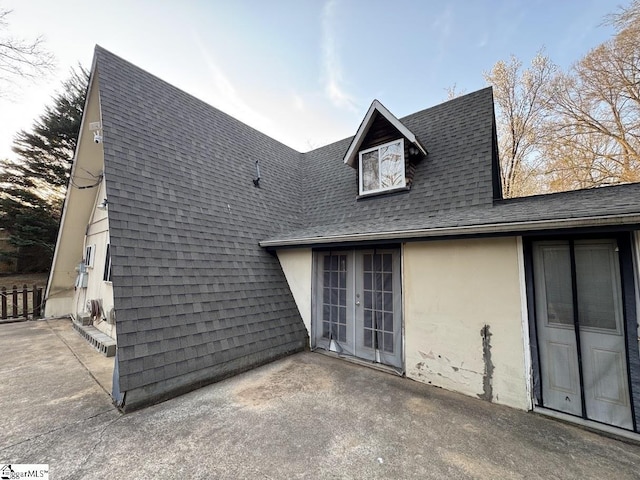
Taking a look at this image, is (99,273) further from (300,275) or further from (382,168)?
(382,168)

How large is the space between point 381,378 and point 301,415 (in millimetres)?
1775

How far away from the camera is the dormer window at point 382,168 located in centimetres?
617

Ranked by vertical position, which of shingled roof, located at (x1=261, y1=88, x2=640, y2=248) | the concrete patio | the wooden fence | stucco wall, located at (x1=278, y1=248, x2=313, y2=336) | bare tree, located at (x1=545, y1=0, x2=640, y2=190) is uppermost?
bare tree, located at (x1=545, y1=0, x2=640, y2=190)

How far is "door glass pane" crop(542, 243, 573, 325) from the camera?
3.40 m

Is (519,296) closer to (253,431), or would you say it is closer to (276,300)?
(253,431)

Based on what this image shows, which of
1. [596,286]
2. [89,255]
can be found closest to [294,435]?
[596,286]

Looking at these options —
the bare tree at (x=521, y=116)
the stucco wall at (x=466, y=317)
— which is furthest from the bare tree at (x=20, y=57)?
the bare tree at (x=521, y=116)

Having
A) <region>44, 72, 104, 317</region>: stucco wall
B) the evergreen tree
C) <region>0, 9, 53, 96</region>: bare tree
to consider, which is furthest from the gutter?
the evergreen tree

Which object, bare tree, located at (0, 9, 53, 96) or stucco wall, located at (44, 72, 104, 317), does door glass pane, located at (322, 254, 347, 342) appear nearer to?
stucco wall, located at (44, 72, 104, 317)

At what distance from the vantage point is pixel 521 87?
13.3 m

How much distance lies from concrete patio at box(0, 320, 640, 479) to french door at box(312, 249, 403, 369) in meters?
0.82

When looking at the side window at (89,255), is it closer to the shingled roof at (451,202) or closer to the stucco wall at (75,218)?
the stucco wall at (75,218)

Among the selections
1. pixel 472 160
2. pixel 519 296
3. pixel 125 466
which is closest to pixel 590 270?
pixel 519 296

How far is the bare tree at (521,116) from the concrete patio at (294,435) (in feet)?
44.8
